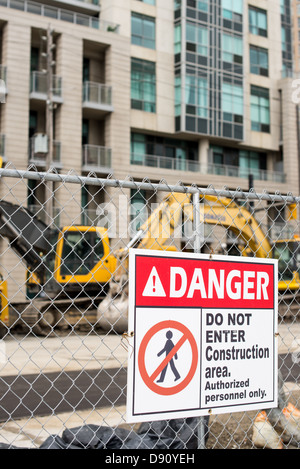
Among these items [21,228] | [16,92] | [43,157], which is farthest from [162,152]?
[21,228]

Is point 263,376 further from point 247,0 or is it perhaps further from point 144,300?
point 247,0

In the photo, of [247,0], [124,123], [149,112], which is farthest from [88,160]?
[247,0]

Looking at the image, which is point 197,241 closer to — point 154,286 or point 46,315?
point 154,286

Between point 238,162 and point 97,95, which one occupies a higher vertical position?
point 97,95

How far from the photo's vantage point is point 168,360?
10.9ft

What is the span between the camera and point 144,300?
327 centimetres

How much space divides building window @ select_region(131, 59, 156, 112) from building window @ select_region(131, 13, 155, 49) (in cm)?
123

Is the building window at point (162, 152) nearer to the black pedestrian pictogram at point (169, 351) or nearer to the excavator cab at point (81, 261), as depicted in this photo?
the excavator cab at point (81, 261)

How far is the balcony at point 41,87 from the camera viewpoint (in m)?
30.6

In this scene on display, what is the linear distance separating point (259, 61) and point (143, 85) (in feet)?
34.5

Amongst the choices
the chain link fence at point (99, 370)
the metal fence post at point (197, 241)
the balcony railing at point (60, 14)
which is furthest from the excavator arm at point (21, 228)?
the balcony railing at point (60, 14)

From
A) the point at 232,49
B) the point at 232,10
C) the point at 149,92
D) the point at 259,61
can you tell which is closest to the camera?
the point at 149,92

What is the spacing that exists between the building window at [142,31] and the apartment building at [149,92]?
68 millimetres
